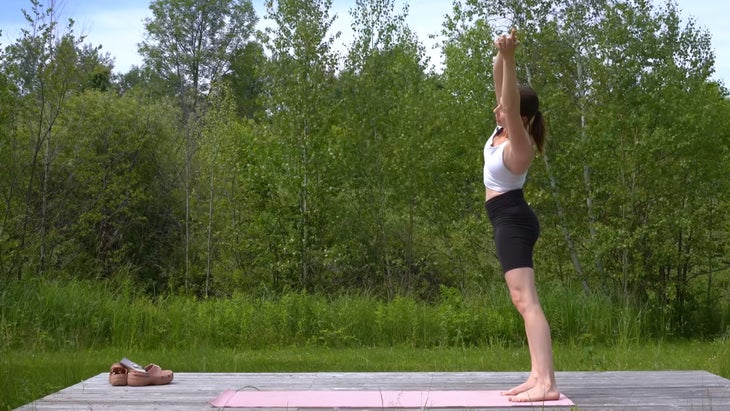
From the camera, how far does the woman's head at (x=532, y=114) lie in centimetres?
390

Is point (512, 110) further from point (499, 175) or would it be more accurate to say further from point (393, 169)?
point (393, 169)

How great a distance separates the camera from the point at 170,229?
16.6m

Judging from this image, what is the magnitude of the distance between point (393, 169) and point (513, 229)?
914 cm

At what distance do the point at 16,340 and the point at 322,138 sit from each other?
209 inches

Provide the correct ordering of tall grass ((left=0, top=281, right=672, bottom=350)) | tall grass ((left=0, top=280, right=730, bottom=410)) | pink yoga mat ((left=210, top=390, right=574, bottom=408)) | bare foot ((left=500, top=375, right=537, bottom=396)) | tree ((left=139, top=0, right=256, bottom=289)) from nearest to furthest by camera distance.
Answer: pink yoga mat ((left=210, top=390, right=574, bottom=408)) → bare foot ((left=500, top=375, right=537, bottom=396)) → tall grass ((left=0, top=280, right=730, bottom=410)) → tall grass ((left=0, top=281, right=672, bottom=350)) → tree ((left=139, top=0, right=256, bottom=289))

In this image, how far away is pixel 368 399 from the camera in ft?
12.2

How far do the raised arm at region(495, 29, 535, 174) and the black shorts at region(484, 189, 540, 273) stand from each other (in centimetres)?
16

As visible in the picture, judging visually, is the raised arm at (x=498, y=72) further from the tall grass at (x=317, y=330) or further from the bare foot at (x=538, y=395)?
the tall grass at (x=317, y=330)

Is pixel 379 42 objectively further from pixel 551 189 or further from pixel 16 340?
pixel 16 340

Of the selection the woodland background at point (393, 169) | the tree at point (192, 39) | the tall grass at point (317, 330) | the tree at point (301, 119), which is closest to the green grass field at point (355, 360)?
the tall grass at point (317, 330)

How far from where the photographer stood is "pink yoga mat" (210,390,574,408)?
11.7 ft

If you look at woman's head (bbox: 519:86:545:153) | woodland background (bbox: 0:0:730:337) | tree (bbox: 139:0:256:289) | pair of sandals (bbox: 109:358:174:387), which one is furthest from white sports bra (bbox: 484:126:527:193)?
tree (bbox: 139:0:256:289)

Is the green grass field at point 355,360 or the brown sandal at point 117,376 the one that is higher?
the brown sandal at point 117,376

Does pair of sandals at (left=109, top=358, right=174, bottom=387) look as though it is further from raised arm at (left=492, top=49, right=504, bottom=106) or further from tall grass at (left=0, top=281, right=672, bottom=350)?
tall grass at (left=0, top=281, right=672, bottom=350)
